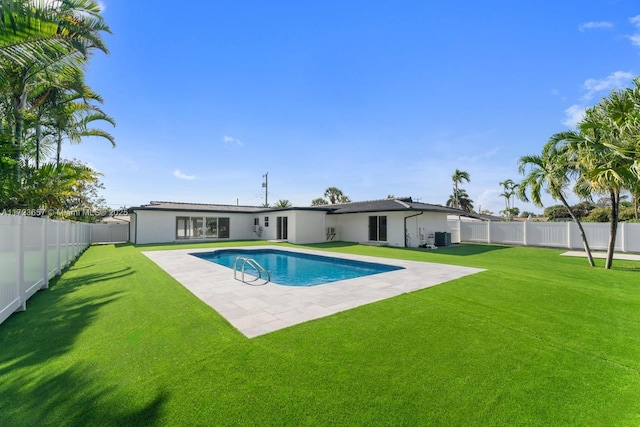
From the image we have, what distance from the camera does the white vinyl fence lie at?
1448 cm

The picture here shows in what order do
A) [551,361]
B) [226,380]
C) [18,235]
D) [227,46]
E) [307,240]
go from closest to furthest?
[226,380], [551,361], [18,235], [227,46], [307,240]

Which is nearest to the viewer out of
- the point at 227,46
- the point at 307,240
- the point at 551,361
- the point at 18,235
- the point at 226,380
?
the point at 226,380

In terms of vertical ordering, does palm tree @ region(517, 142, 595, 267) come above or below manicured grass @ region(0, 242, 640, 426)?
above

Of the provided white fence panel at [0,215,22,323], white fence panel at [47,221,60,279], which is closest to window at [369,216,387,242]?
white fence panel at [47,221,60,279]

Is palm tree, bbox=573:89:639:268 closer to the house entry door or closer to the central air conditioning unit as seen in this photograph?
the central air conditioning unit

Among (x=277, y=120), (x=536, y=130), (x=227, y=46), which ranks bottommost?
(x=536, y=130)

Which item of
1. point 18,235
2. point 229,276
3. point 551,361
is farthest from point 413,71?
point 18,235

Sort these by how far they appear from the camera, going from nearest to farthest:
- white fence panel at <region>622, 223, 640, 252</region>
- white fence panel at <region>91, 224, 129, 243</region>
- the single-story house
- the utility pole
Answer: white fence panel at <region>622, 223, 640, 252</region> < the single-story house < white fence panel at <region>91, 224, 129, 243</region> < the utility pole

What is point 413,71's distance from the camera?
12.5m

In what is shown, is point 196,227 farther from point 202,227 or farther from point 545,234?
point 545,234

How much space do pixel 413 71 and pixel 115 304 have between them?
13.4 m

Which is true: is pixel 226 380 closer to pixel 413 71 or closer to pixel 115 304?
pixel 115 304

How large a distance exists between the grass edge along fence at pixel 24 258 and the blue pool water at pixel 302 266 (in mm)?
5280

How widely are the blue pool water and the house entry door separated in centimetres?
484
